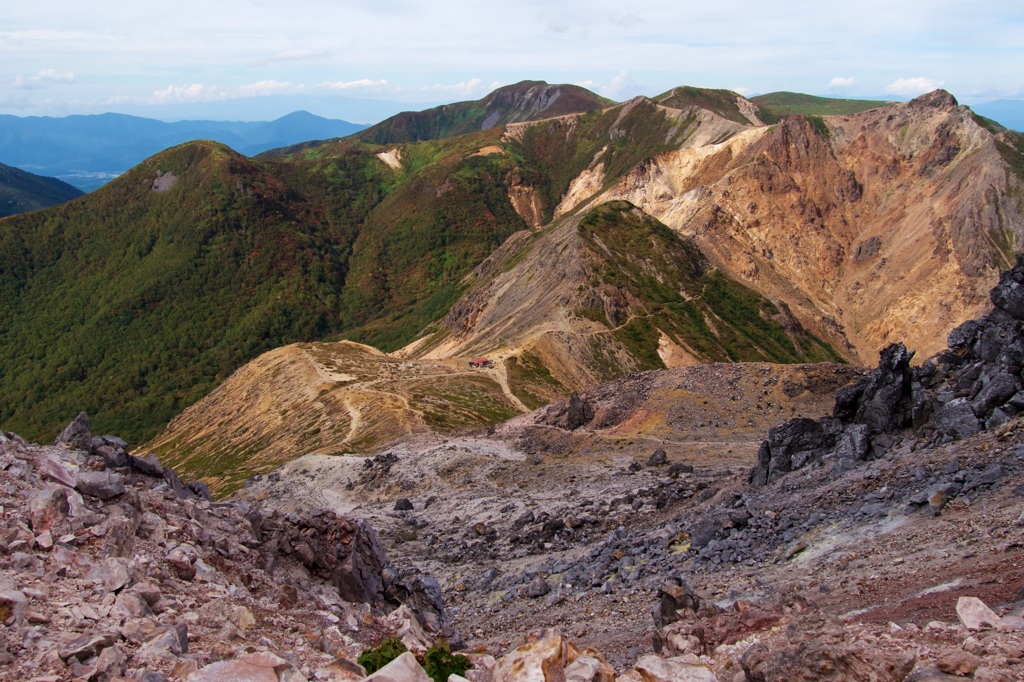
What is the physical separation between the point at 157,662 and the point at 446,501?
1132 inches

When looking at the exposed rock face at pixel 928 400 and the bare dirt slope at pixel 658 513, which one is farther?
the exposed rock face at pixel 928 400

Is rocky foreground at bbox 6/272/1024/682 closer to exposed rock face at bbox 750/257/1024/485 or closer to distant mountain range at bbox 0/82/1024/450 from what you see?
exposed rock face at bbox 750/257/1024/485

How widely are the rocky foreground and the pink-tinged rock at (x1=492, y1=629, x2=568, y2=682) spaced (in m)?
0.04

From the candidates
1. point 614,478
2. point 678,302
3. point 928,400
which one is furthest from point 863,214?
point 928,400

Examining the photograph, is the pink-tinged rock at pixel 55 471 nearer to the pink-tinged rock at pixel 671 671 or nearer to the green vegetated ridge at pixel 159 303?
the pink-tinged rock at pixel 671 671

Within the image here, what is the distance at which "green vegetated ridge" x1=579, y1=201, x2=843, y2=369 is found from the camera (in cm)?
9631

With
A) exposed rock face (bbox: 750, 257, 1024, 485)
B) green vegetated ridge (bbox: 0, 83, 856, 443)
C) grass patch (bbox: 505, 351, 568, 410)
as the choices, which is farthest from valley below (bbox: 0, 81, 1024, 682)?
green vegetated ridge (bbox: 0, 83, 856, 443)

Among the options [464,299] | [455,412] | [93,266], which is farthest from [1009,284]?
[93,266]

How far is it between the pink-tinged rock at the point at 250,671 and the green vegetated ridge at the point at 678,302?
7934cm

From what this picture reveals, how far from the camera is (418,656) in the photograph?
52.7ft

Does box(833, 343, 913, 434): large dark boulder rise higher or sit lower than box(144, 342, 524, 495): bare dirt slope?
higher

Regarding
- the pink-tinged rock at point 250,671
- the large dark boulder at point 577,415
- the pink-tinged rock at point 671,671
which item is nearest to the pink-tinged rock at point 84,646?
the pink-tinged rock at point 250,671

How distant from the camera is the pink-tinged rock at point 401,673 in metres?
11.3

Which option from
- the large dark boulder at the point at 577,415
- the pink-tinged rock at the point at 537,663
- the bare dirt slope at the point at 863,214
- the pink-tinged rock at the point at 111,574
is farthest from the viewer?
the bare dirt slope at the point at 863,214
